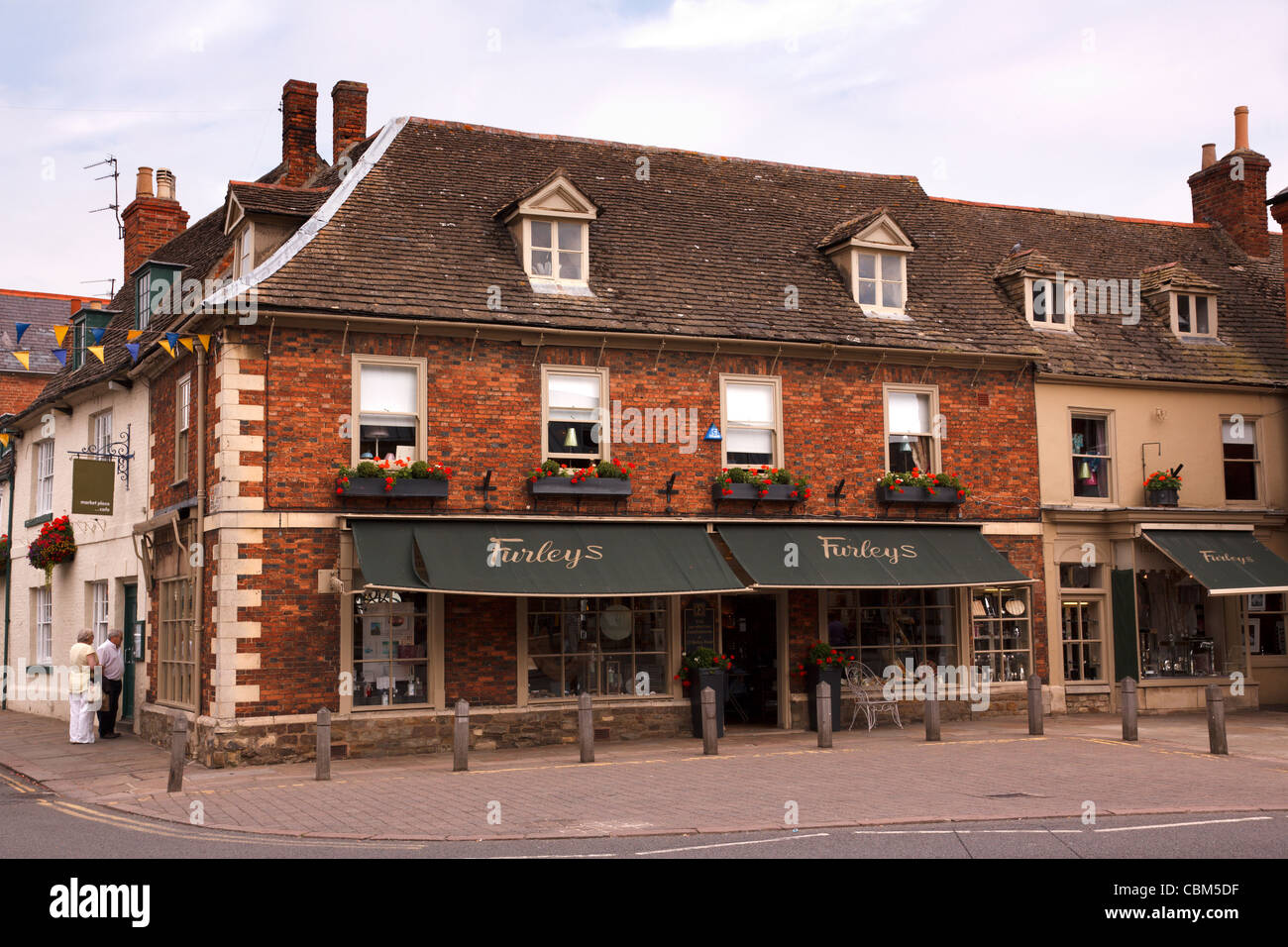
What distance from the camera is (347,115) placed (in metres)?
23.1

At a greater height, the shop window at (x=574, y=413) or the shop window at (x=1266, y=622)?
the shop window at (x=574, y=413)

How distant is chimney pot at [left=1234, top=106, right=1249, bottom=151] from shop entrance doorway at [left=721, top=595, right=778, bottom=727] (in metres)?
16.2

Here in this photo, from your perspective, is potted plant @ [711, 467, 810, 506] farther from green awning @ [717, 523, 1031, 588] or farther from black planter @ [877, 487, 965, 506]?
black planter @ [877, 487, 965, 506]

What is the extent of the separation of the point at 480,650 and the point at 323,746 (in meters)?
3.74

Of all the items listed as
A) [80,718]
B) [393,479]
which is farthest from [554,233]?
[80,718]

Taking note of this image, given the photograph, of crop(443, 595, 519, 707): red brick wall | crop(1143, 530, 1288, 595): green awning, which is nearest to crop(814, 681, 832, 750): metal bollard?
crop(443, 595, 519, 707): red brick wall

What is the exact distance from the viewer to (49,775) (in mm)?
16328

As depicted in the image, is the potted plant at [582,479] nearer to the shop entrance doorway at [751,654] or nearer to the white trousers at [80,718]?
the shop entrance doorway at [751,654]

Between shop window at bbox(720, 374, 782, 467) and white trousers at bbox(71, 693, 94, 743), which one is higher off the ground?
shop window at bbox(720, 374, 782, 467)

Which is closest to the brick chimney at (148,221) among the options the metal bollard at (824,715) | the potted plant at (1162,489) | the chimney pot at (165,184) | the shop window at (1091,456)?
the chimney pot at (165,184)

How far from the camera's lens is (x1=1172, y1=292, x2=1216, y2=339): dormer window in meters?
24.6

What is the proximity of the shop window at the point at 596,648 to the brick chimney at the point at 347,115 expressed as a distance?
999cm

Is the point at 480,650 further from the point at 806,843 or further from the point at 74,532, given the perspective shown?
the point at 74,532

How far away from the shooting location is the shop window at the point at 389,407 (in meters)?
18.0
